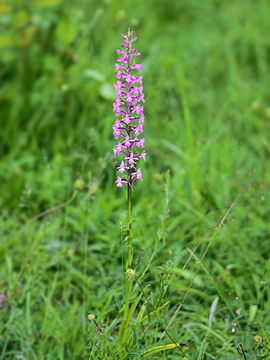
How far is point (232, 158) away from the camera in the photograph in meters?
3.01

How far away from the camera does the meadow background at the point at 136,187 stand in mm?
1894

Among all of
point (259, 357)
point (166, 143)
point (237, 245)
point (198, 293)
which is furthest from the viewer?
point (166, 143)

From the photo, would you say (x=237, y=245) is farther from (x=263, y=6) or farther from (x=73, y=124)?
(x=263, y=6)

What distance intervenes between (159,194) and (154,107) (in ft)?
Answer: 2.79

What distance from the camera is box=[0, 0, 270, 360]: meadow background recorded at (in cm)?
189

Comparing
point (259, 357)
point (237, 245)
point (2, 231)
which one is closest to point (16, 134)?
point (2, 231)

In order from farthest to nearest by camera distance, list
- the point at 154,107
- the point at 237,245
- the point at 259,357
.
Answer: the point at 154,107, the point at 237,245, the point at 259,357

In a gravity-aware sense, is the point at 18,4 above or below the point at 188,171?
above

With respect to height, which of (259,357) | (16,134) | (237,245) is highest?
(16,134)

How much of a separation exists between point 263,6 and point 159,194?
2905mm

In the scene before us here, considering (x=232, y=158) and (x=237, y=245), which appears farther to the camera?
(x=232, y=158)

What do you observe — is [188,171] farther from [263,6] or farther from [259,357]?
[263,6]

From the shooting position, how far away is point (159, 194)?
2.63 m

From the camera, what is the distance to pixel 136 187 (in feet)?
8.95
